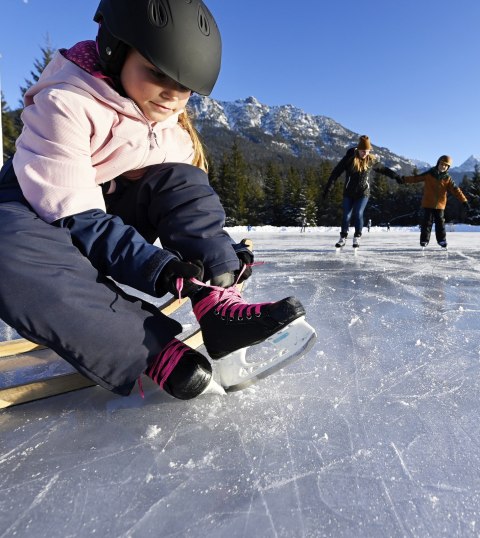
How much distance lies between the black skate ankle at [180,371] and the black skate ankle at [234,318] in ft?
0.21

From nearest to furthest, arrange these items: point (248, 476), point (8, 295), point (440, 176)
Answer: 1. point (248, 476)
2. point (8, 295)
3. point (440, 176)

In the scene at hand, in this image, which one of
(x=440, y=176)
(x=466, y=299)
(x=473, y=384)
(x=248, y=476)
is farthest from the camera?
(x=440, y=176)

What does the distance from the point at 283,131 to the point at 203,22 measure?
158845mm

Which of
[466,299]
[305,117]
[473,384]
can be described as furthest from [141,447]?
[305,117]

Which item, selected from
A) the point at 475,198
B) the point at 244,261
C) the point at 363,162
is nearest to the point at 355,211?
the point at 363,162

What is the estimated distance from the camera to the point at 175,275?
0.73 metres

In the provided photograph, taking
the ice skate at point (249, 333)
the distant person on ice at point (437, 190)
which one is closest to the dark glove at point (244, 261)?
the ice skate at point (249, 333)

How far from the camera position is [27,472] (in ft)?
1.82

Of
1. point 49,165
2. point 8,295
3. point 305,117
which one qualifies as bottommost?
point 8,295

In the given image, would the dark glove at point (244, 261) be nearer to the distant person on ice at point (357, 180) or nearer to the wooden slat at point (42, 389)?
the wooden slat at point (42, 389)

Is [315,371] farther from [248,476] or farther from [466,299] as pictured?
[466,299]

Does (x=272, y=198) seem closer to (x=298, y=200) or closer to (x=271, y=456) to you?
(x=298, y=200)

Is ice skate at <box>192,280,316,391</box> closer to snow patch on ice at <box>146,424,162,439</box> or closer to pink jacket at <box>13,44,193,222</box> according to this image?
snow patch on ice at <box>146,424,162,439</box>

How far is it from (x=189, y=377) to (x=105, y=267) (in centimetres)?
26
